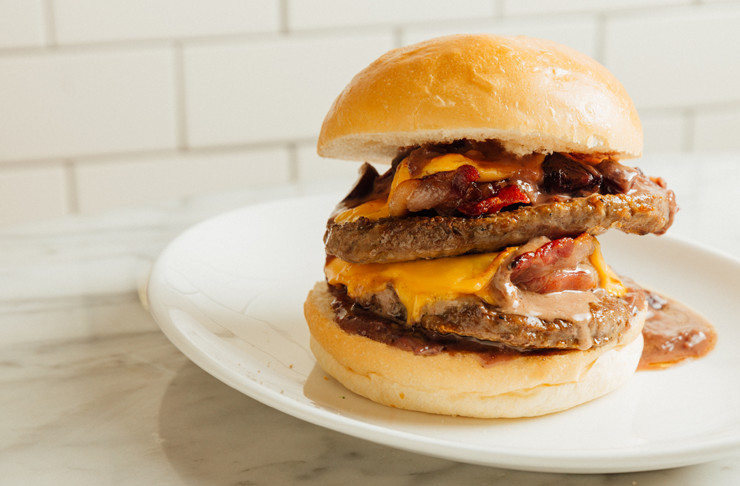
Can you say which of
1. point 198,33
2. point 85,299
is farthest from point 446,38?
point 198,33

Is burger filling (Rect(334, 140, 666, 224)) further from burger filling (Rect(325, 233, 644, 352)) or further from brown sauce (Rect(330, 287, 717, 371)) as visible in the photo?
brown sauce (Rect(330, 287, 717, 371))

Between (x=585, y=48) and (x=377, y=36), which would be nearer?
(x=377, y=36)

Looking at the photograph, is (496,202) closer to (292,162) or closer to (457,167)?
(457,167)

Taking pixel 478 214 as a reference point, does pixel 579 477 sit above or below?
below

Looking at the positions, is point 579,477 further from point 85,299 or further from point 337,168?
point 337,168

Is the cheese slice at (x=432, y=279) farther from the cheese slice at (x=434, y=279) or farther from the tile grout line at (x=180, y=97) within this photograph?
the tile grout line at (x=180, y=97)

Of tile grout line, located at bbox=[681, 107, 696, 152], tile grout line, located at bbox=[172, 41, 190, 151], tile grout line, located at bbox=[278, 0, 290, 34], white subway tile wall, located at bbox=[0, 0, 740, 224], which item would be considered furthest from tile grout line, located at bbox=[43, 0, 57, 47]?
tile grout line, located at bbox=[681, 107, 696, 152]

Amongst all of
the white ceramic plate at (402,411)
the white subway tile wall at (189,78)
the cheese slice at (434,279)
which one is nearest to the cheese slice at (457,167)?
the cheese slice at (434,279)

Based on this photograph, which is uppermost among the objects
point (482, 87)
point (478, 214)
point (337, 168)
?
point (482, 87)
